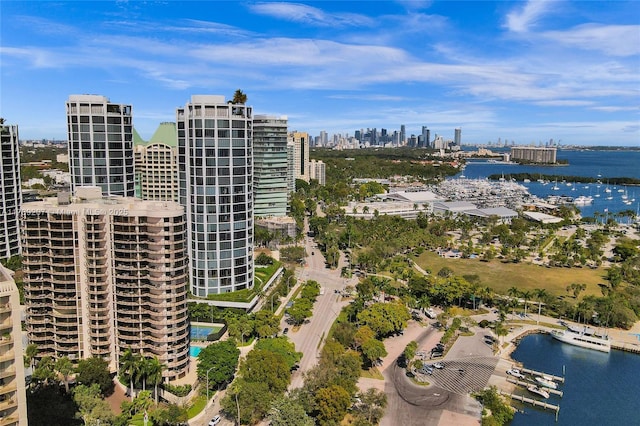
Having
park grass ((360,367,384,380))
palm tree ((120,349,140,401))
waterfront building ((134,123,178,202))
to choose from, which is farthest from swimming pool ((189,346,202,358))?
waterfront building ((134,123,178,202))

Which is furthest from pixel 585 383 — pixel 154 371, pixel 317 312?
pixel 154 371

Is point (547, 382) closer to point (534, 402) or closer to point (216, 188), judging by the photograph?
point (534, 402)

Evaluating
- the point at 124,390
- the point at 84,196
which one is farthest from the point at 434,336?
the point at 84,196

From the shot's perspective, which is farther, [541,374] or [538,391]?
[541,374]

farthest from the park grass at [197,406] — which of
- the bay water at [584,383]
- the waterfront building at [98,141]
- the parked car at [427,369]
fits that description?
the waterfront building at [98,141]

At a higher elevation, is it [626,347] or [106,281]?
[106,281]

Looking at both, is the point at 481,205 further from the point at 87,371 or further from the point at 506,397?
the point at 87,371

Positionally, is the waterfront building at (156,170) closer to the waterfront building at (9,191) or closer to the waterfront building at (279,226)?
the waterfront building at (279,226)
